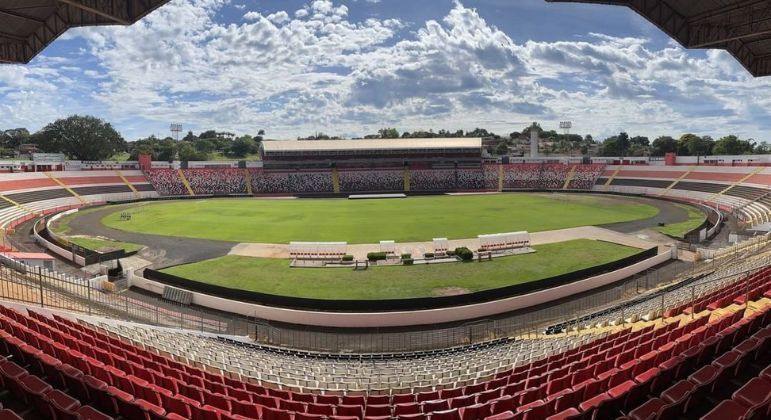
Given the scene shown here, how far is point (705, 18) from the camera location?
1808 centimetres

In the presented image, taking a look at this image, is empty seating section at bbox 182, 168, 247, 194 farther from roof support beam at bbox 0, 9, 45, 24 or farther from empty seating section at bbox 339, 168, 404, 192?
roof support beam at bbox 0, 9, 45, 24

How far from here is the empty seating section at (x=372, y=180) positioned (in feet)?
281

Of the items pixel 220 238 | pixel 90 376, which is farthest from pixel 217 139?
pixel 90 376

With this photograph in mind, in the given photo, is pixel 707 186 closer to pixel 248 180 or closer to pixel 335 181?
pixel 335 181

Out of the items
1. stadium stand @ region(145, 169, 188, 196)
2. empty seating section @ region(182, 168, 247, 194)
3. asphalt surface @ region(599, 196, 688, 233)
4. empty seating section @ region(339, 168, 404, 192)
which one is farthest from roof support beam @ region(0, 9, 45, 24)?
empty seating section @ region(339, 168, 404, 192)

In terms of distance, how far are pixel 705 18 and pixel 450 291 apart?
16.6 m

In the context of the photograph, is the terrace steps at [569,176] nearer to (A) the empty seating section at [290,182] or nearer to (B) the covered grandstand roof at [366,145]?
(B) the covered grandstand roof at [366,145]

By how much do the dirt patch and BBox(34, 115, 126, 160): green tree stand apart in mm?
111538

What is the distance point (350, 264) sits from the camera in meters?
29.9

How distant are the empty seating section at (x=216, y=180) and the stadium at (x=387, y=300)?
53.4 feet

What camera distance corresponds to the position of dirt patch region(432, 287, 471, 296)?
934 inches

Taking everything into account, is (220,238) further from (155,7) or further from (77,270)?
(155,7)

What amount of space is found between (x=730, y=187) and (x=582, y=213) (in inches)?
1030

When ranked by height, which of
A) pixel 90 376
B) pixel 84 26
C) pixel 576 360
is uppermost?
pixel 84 26
